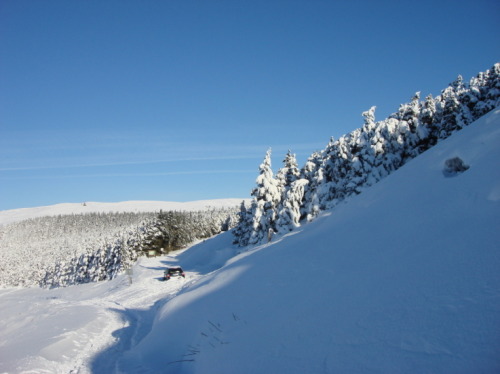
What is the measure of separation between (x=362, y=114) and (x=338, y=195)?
7817mm

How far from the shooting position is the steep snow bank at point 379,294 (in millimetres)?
Result: 3555

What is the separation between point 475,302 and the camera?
3.59 meters

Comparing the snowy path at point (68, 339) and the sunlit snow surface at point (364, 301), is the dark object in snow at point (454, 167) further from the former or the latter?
the snowy path at point (68, 339)

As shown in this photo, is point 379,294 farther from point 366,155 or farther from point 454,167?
point 366,155

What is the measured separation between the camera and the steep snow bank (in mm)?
3555

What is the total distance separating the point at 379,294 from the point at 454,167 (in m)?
4.04

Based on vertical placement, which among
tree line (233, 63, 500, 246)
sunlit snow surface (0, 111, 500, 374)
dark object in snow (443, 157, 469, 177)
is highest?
tree line (233, 63, 500, 246)

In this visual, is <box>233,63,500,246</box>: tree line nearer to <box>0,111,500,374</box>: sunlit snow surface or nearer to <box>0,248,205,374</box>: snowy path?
<box>0,248,205,374</box>: snowy path

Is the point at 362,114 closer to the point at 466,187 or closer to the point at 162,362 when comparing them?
the point at 466,187

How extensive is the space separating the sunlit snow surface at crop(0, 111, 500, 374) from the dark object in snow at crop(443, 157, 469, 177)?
0.45 feet

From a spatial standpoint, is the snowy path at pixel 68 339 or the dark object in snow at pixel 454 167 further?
the snowy path at pixel 68 339

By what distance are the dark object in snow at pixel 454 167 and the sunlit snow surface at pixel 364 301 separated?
0.14 meters

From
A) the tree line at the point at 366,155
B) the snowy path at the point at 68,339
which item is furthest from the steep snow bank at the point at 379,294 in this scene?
the tree line at the point at 366,155

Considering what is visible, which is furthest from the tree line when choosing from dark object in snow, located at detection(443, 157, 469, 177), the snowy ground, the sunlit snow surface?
dark object in snow, located at detection(443, 157, 469, 177)
